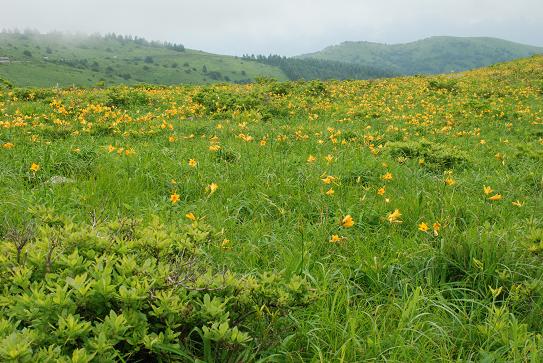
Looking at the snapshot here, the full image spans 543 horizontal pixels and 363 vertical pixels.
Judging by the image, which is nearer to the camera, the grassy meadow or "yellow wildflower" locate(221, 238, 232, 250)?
the grassy meadow

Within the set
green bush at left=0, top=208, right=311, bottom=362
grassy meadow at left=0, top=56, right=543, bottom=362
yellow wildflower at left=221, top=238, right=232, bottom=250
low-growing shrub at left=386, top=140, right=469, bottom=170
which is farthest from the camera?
low-growing shrub at left=386, top=140, right=469, bottom=170

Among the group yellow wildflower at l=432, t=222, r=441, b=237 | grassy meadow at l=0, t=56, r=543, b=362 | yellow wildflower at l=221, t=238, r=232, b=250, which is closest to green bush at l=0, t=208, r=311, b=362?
grassy meadow at l=0, t=56, r=543, b=362

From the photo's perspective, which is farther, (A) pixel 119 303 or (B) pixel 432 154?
(B) pixel 432 154

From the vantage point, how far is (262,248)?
4.04 m

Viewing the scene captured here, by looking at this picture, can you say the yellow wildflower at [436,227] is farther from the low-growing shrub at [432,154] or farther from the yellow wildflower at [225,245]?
the low-growing shrub at [432,154]

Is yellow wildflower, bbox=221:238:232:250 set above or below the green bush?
below

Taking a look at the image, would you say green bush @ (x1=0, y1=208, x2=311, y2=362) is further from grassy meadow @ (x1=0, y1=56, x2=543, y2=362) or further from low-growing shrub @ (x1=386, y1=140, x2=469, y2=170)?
low-growing shrub @ (x1=386, y1=140, x2=469, y2=170)

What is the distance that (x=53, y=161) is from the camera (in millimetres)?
6383

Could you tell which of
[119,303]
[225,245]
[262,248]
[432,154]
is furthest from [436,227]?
[432,154]

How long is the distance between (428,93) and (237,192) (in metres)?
15.9

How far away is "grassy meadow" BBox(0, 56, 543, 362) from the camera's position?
2.23 metres

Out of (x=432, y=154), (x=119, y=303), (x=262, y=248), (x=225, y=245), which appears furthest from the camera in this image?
(x=432, y=154)

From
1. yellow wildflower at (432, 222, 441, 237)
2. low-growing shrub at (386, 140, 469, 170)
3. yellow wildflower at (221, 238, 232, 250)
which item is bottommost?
yellow wildflower at (221, 238, 232, 250)

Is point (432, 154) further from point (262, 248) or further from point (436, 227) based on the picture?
point (262, 248)
